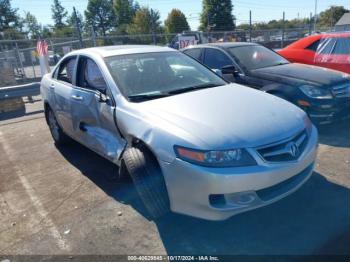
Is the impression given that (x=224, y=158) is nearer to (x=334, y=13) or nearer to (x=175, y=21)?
(x=175, y=21)

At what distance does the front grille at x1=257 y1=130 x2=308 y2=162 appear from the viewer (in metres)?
2.72

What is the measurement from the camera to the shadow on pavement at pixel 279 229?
2.80 m

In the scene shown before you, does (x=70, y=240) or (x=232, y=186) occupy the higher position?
(x=232, y=186)

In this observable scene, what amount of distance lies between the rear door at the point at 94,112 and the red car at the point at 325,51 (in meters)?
5.38

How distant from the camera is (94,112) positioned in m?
3.99

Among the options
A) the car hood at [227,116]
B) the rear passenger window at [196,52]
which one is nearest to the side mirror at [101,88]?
the car hood at [227,116]

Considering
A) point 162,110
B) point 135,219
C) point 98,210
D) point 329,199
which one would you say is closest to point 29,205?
point 98,210

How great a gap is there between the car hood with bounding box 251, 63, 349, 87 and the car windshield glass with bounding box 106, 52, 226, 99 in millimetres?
1756

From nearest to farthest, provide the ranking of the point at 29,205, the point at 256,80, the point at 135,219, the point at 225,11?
the point at 135,219 → the point at 29,205 → the point at 256,80 → the point at 225,11

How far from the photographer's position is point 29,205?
391 centimetres

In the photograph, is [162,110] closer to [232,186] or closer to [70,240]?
[232,186]

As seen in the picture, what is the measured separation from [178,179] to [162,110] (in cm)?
75

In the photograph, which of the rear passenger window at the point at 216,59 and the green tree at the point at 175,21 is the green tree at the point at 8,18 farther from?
the rear passenger window at the point at 216,59

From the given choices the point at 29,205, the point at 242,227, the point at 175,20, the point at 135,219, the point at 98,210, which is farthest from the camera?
Result: the point at 175,20
